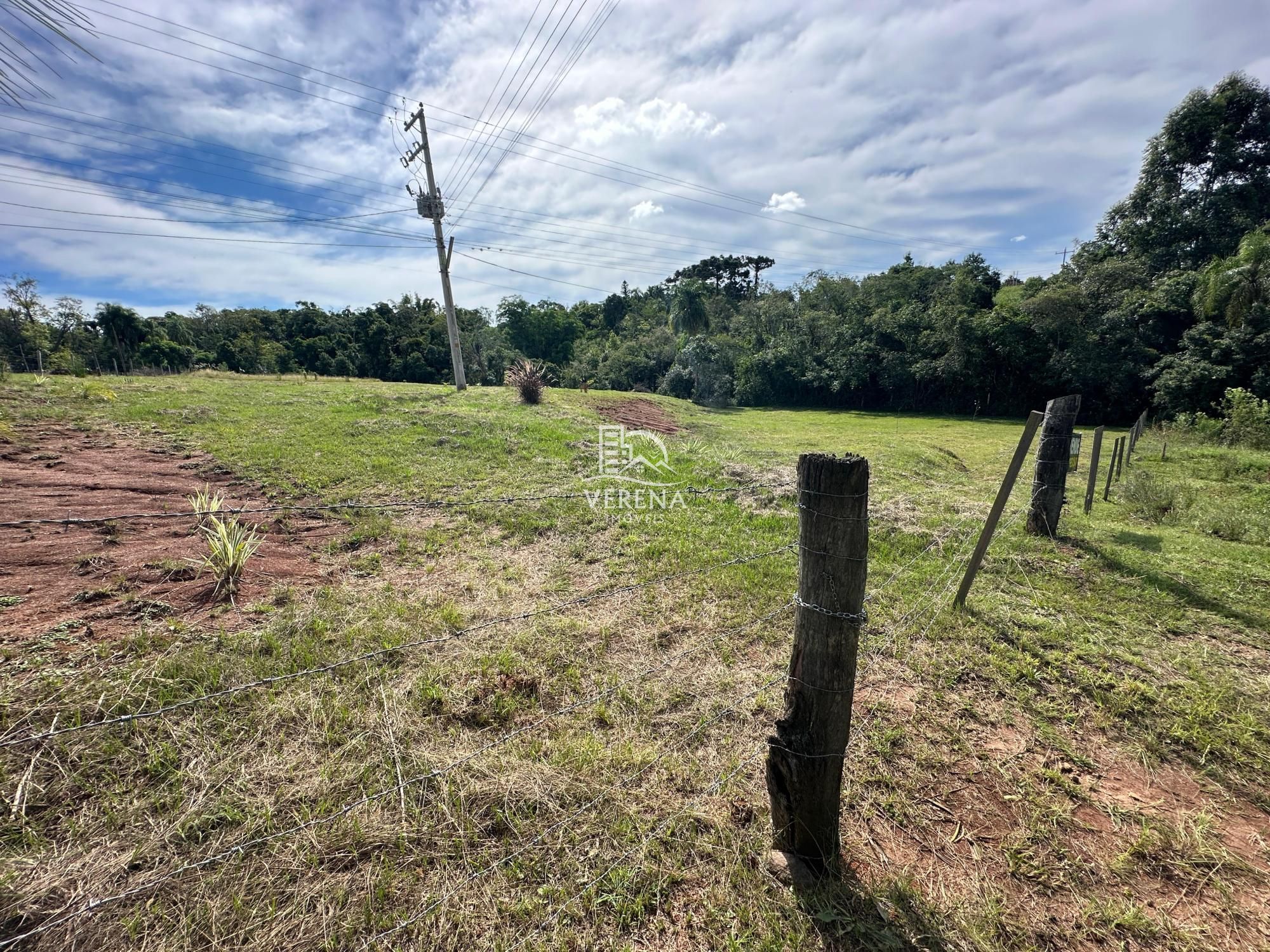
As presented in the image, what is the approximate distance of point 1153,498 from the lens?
6.85 meters

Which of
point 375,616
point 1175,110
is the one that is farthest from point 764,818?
point 1175,110

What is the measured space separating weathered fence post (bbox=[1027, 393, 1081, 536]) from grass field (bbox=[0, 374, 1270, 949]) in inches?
14.7

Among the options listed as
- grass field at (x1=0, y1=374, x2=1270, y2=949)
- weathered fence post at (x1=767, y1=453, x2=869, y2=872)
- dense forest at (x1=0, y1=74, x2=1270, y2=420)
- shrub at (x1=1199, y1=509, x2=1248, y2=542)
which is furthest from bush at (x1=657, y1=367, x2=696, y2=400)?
weathered fence post at (x1=767, y1=453, x2=869, y2=872)

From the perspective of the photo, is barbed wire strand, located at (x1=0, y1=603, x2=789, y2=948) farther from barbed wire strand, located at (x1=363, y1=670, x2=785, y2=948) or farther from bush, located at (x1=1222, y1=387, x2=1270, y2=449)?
bush, located at (x1=1222, y1=387, x2=1270, y2=449)

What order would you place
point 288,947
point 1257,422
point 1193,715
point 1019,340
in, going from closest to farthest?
point 288,947, point 1193,715, point 1257,422, point 1019,340

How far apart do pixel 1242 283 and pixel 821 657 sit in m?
26.7

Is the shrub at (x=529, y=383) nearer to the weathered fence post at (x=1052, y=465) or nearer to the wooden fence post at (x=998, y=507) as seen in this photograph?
the weathered fence post at (x=1052, y=465)

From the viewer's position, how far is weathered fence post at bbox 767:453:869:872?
5.41 ft

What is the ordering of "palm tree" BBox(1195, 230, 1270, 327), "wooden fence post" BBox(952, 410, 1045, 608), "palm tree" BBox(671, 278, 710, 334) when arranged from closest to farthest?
"wooden fence post" BBox(952, 410, 1045, 608) < "palm tree" BBox(1195, 230, 1270, 327) < "palm tree" BBox(671, 278, 710, 334)

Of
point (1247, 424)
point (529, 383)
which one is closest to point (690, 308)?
point (529, 383)

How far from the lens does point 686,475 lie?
26.2ft

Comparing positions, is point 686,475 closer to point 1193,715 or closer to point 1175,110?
point 1193,715

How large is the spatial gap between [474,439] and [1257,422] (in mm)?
19895

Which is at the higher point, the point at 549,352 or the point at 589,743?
the point at 549,352
